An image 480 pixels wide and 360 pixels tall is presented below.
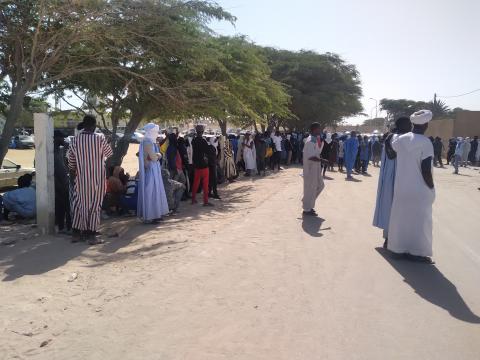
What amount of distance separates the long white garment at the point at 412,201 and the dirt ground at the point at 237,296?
263 mm

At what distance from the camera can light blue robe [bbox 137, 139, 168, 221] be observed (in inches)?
324

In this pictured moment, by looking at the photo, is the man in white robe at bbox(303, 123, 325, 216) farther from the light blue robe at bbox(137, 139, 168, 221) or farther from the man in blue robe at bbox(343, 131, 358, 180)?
the man in blue robe at bbox(343, 131, 358, 180)

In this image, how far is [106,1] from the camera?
29.0 ft

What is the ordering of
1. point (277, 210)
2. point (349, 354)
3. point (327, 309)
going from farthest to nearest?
point (277, 210)
point (327, 309)
point (349, 354)

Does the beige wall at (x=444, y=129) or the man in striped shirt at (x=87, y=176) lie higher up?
the beige wall at (x=444, y=129)

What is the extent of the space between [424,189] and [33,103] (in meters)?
9.78

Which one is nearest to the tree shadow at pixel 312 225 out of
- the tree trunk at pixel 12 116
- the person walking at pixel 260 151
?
the tree trunk at pixel 12 116

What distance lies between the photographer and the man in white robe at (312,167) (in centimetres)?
891

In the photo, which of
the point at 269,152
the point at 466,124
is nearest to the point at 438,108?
the point at 466,124

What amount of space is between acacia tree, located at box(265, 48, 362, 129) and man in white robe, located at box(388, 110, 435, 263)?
24257 mm

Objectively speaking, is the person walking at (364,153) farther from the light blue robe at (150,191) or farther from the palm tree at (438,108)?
the palm tree at (438,108)

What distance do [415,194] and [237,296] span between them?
2640 millimetres

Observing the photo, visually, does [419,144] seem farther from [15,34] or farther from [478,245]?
[15,34]

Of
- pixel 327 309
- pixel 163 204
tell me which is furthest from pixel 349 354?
pixel 163 204
